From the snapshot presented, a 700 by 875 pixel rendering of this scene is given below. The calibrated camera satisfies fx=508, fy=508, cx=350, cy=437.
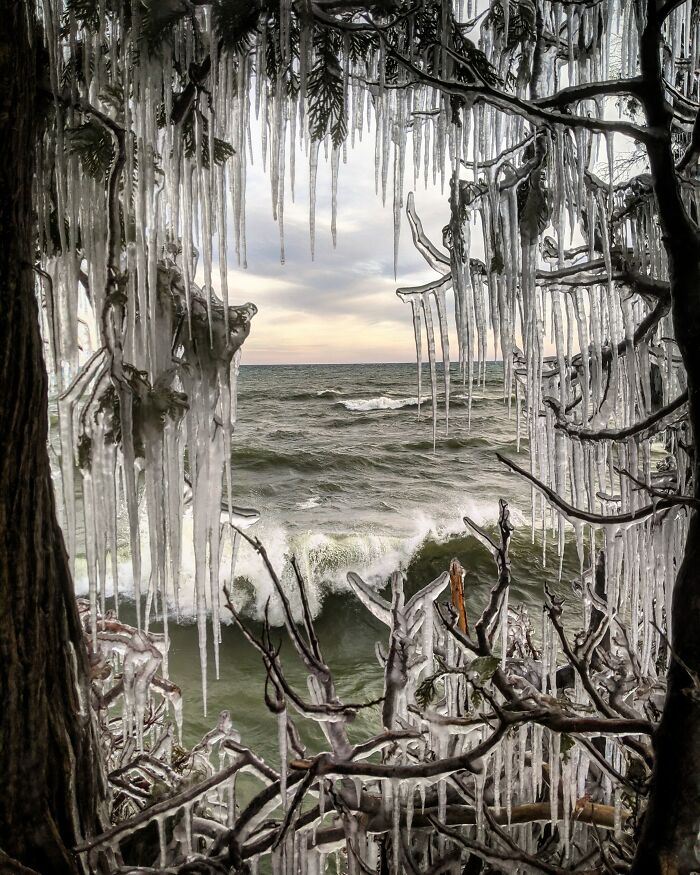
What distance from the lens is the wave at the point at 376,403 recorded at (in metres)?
30.9

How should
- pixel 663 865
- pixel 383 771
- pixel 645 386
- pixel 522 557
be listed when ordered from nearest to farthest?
pixel 663 865, pixel 383 771, pixel 645 386, pixel 522 557

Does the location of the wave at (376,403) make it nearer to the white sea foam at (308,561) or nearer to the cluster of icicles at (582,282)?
the white sea foam at (308,561)

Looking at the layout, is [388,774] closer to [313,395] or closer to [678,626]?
[678,626]

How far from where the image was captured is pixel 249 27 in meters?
1.32

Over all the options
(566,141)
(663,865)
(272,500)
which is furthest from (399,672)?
(272,500)

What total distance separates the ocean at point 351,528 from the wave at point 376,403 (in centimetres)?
265

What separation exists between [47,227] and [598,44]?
1784mm

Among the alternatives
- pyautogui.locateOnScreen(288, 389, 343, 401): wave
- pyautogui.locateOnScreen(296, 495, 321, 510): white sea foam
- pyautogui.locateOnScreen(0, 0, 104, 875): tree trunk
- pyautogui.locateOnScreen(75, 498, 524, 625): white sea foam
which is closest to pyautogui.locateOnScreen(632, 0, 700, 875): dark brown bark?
pyautogui.locateOnScreen(0, 0, 104, 875): tree trunk

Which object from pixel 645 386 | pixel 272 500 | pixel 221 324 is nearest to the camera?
pixel 221 324

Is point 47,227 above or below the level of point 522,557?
above

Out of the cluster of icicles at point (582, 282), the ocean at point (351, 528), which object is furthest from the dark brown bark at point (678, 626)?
the ocean at point (351, 528)

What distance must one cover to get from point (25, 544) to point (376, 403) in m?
31.4

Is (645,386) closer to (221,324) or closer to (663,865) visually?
(663,865)

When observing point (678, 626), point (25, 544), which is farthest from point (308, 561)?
point (678, 626)
